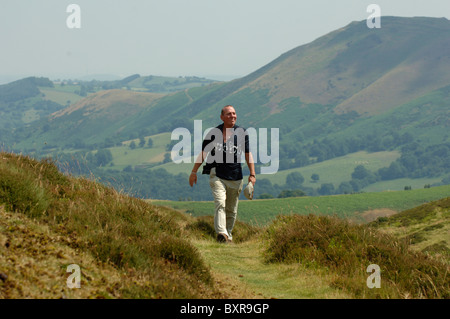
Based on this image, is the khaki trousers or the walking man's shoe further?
the walking man's shoe

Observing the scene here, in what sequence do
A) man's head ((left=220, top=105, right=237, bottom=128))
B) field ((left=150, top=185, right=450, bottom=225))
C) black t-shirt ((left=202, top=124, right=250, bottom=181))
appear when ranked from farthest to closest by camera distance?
field ((left=150, top=185, right=450, bottom=225)) → black t-shirt ((left=202, top=124, right=250, bottom=181)) → man's head ((left=220, top=105, right=237, bottom=128))

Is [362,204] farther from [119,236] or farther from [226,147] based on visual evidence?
[119,236]

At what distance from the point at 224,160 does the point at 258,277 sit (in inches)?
131

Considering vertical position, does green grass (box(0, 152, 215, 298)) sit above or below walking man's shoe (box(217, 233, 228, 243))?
above

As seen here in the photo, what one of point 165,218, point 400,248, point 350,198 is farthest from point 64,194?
point 350,198

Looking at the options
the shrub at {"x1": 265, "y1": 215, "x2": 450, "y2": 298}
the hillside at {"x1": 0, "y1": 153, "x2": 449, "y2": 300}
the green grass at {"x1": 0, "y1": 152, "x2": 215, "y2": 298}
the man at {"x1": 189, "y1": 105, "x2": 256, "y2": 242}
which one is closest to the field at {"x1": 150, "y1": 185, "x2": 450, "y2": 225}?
the man at {"x1": 189, "y1": 105, "x2": 256, "y2": 242}

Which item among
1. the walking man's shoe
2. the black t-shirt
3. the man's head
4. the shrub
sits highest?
the man's head

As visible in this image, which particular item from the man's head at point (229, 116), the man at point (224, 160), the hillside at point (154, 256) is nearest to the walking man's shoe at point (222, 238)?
the man at point (224, 160)

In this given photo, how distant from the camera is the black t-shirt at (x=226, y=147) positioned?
1085cm

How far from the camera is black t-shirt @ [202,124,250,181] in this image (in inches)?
427

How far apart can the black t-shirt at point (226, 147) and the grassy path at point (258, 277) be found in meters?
1.73

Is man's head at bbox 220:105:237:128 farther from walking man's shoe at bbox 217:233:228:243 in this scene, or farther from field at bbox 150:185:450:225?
field at bbox 150:185:450:225

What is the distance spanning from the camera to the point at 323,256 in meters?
8.59

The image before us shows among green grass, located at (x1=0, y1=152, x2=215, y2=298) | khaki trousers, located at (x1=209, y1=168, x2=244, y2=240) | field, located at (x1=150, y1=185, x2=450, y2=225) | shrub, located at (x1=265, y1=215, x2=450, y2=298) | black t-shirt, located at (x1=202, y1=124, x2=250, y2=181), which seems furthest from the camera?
field, located at (x1=150, y1=185, x2=450, y2=225)
